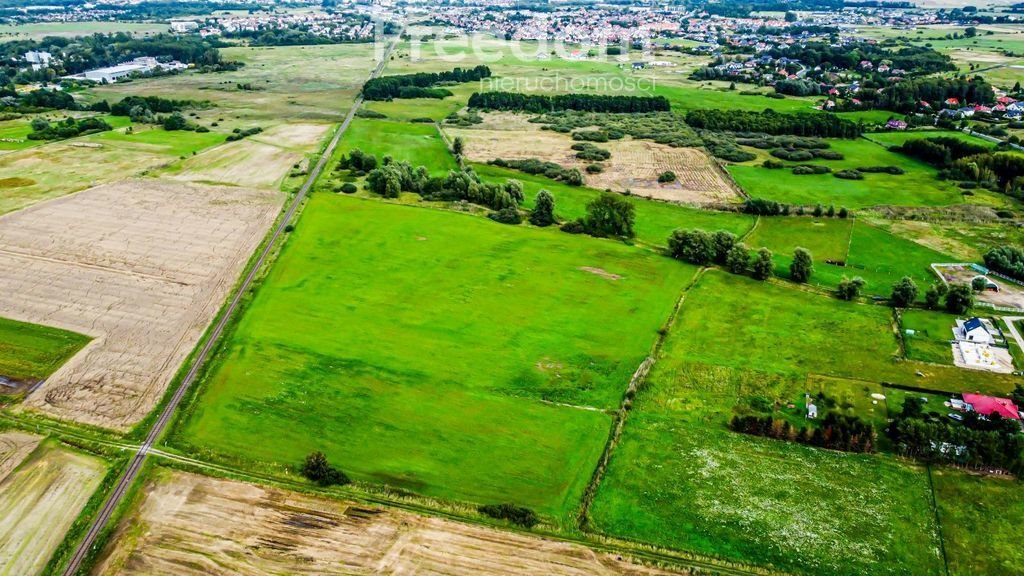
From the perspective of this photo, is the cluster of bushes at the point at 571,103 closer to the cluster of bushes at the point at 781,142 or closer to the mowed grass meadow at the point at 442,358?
the cluster of bushes at the point at 781,142

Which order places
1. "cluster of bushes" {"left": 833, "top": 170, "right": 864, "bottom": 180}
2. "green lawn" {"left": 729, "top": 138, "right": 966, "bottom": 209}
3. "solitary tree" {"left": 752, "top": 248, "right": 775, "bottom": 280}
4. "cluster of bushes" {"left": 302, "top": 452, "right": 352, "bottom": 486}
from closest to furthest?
"cluster of bushes" {"left": 302, "top": 452, "right": 352, "bottom": 486} < "solitary tree" {"left": 752, "top": 248, "right": 775, "bottom": 280} < "green lawn" {"left": 729, "top": 138, "right": 966, "bottom": 209} < "cluster of bushes" {"left": 833, "top": 170, "right": 864, "bottom": 180}

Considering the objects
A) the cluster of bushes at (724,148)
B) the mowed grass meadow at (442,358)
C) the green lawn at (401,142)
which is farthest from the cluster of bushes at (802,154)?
the green lawn at (401,142)

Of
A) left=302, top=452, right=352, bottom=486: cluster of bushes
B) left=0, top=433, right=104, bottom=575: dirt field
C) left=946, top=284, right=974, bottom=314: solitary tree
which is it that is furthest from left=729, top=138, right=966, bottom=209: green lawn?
left=0, top=433, right=104, bottom=575: dirt field

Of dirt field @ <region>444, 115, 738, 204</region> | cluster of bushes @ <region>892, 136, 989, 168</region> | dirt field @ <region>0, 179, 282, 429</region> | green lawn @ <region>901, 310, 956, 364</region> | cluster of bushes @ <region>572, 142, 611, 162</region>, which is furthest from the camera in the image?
cluster of bushes @ <region>572, 142, 611, 162</region>

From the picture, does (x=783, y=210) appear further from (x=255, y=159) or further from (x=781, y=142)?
(x=255, y=159)

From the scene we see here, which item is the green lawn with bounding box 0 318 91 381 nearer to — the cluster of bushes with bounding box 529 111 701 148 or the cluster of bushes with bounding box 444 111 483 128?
the cluster of bushes with bounding box 444 111 483 128

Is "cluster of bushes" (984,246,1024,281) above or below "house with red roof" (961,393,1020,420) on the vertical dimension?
above

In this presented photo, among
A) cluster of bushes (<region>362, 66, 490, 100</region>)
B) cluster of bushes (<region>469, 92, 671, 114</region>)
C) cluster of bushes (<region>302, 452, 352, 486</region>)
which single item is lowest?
cluster of bushes (<region>302, 452, 352, 486</region>)
